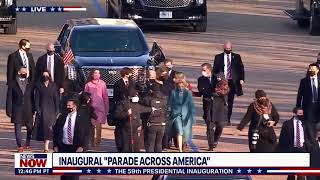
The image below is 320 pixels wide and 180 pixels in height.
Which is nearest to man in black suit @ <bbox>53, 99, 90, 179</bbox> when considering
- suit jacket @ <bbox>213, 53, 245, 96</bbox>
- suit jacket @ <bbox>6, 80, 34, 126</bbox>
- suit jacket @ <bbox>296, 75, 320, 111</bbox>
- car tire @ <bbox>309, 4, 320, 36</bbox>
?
suit jacket @ <bbox>6, 80, 34, 126</bbox>

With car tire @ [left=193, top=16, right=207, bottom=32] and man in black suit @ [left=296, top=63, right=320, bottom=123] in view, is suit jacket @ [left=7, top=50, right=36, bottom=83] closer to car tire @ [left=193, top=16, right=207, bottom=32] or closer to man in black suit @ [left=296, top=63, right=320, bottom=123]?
man in black suit @ [left=296, top=63, right=320, bottom=123]

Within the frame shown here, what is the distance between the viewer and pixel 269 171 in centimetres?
975

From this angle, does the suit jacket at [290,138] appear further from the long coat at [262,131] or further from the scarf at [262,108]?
the scarf at [262,108]

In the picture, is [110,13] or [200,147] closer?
[200,147]

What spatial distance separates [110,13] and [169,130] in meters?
19.4

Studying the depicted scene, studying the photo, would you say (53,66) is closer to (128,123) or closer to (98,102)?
(98,102)

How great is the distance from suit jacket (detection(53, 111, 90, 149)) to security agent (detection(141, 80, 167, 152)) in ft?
6.21

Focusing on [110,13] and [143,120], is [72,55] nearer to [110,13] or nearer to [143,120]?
[143,120]

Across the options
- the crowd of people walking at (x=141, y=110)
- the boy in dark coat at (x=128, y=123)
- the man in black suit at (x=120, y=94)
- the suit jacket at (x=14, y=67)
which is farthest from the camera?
the suit jacket at (x=14, y=67)

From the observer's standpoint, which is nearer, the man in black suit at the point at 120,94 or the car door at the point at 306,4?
the man in black suit at the point at 120,94

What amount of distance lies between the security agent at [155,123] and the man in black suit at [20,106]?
2202 millimetres

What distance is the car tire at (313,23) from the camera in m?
33.5

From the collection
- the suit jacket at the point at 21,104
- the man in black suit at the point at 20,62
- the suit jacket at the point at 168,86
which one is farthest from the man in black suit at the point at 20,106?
the suit jacket at the point at 168,86

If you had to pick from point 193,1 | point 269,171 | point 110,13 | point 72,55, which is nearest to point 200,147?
point 72,55
